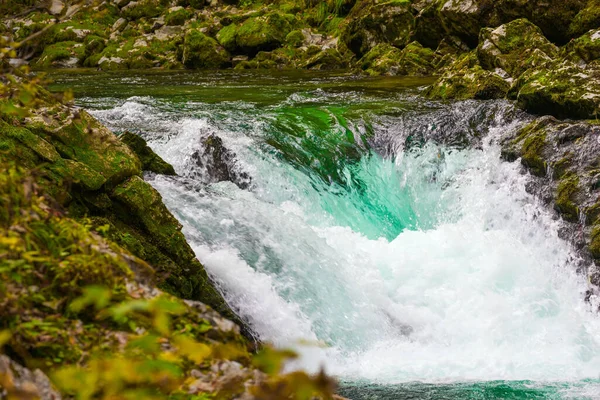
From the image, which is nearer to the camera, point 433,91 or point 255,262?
point 255,262

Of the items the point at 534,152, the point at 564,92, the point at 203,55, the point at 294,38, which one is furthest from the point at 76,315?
the point at 294,38

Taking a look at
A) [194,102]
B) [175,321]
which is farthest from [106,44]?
[175,321]

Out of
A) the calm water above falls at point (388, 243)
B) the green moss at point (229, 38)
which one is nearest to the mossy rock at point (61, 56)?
the green moss at point (229, 38)

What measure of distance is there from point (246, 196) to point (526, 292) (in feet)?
12.5

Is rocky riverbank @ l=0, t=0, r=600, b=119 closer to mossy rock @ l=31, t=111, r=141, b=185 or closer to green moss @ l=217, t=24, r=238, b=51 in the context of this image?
green moss @ l=217, t=24, r=238, b=51

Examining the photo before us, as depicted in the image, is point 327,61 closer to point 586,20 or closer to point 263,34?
point 263,34

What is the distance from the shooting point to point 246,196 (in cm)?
837

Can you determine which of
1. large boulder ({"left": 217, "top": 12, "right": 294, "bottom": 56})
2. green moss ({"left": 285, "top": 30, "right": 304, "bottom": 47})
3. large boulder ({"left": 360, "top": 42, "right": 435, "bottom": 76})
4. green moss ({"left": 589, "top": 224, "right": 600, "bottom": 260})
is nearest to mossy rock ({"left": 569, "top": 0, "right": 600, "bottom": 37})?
large boulder ({"left": 360, "top": 42, "right": 435, "bottom": 76})

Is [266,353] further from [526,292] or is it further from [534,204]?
[534,204]

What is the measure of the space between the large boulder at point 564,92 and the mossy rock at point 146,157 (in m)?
6.10

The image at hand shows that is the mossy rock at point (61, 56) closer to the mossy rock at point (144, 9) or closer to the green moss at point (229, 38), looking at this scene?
the mossy rock at point (144, 9)

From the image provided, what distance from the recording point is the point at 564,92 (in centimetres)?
962

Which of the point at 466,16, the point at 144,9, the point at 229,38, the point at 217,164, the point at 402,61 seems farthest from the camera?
the point at 144,9

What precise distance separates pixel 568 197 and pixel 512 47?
7.27m
